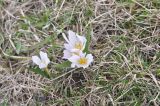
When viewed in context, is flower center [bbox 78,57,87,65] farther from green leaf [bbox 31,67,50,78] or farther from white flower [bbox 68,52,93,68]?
green leaf [bbox 31,67,50,78]

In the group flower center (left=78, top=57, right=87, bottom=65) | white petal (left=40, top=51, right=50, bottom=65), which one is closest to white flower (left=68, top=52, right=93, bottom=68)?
flower center (left=78, top=57, right=87, bottom=65)

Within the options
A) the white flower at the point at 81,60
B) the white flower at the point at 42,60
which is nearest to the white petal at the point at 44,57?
the white flower at the point at 42,60

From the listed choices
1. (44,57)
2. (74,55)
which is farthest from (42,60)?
Answer: (74,55)

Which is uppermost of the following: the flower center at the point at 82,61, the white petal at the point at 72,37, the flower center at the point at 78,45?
the white petal at the point at 72,37

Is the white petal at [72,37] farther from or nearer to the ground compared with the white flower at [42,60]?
farther from the ground

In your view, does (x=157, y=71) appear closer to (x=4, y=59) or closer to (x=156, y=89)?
(x=156, y=89)

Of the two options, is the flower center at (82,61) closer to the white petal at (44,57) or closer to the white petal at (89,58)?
the white petal at (89,58)

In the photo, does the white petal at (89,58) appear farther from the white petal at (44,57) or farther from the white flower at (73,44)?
the white petal at (44,57)
